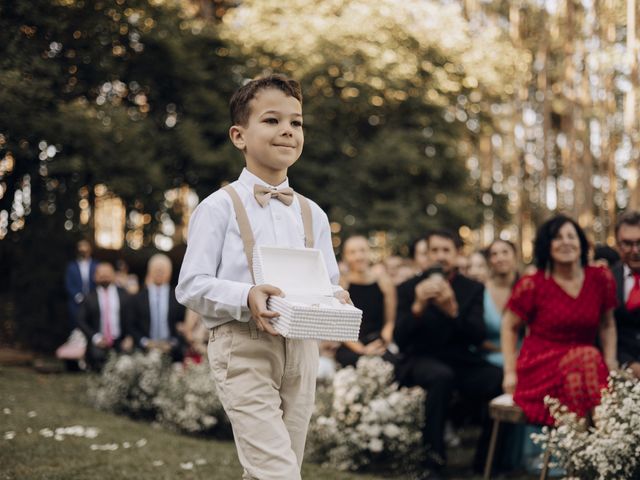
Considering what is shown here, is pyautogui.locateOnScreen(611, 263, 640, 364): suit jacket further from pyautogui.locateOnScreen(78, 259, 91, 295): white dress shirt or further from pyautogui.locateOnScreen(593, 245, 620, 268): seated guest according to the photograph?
pyautogui.locateOnScreen(78, 259, 91, 295): white dress shirt

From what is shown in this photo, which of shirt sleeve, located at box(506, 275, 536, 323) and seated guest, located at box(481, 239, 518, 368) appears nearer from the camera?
shirt sleeve, located at box(506, 275, 536, 323)

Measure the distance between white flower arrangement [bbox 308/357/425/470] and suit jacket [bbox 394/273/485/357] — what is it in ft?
1.16

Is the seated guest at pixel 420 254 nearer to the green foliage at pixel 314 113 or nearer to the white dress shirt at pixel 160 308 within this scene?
the white dress shirt at pixel 160 308

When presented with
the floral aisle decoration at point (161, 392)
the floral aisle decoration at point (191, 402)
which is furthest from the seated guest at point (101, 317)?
the floral aisle decoration at point (191, 402)

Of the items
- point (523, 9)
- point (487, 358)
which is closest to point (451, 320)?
point (487, 358)

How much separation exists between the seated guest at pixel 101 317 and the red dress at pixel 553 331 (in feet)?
23.5

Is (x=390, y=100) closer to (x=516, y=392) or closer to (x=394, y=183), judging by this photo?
(x=394, y=183)

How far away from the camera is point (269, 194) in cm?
346

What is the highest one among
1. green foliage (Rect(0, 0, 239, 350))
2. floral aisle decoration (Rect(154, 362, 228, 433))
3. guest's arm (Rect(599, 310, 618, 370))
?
green foliage (Rect(0, 0, 239, 350))

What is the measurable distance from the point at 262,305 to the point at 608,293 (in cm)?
354

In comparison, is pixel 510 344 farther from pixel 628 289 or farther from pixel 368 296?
pixel 368 296

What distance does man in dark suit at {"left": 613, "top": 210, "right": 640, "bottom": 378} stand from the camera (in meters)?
6.36

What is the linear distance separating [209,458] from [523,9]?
24174mm

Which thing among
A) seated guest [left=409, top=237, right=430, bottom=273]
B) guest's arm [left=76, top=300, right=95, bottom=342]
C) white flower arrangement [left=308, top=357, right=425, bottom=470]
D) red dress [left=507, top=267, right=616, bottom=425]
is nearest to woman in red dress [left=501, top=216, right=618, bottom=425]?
red dress [left=507, top=267, right=616, bottom=425]
